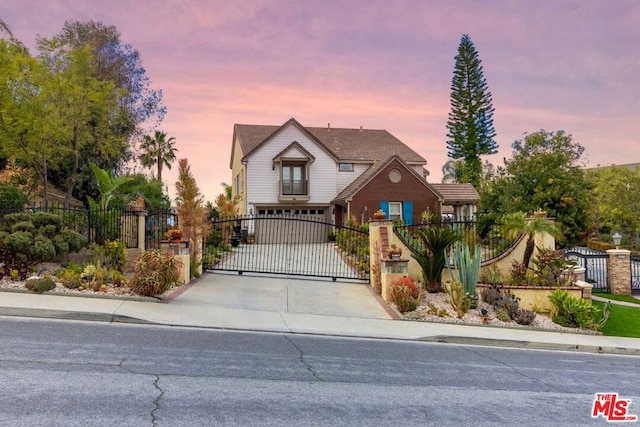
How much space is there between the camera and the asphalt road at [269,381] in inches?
174

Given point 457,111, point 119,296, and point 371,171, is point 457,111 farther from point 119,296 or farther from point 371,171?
point 119,296

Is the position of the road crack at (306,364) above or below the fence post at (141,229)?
below

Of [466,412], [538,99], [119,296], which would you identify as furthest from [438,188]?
[466,412]

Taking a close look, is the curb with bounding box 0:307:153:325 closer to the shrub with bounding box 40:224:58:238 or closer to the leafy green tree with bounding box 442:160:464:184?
the shrub with bounding box 40:224:58:238

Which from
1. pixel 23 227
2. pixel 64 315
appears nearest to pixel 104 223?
pixel 23 227

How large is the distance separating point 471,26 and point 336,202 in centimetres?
1663

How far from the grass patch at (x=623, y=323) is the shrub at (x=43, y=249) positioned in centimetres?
1519

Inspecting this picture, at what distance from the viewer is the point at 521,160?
21.2 meters

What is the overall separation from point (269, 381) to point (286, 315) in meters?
4.54

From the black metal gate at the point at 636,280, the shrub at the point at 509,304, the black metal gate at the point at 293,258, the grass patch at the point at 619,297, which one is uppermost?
the black metal gate at the point at 293,258

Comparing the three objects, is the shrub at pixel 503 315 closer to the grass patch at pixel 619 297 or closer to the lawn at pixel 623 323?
the lawn at pixel 623 323

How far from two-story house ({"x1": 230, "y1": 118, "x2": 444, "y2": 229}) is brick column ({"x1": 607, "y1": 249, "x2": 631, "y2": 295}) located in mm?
12078

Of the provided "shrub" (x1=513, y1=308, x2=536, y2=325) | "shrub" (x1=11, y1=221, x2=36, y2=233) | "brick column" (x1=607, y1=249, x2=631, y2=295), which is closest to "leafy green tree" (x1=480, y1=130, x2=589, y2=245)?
"brick column" (x1=607, y1=249, x2=631, y2=295)

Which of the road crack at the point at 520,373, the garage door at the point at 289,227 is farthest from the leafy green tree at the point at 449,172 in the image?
the road crack at the point at 520,373
